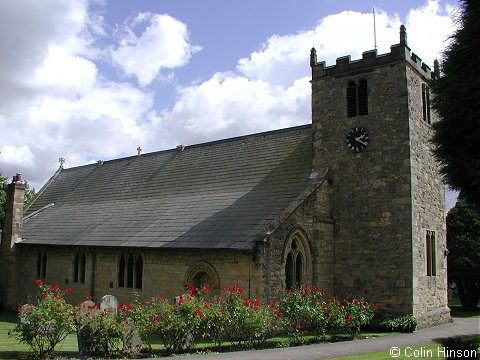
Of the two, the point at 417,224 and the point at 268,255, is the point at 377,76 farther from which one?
the point at 268,255

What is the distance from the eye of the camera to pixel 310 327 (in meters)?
18.5

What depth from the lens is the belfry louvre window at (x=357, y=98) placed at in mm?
23812

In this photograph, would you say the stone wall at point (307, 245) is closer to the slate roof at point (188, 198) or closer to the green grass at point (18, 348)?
the slate roof at point (188, 198)

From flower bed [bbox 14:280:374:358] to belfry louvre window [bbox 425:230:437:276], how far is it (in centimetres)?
685

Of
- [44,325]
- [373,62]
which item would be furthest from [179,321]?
[373,62]

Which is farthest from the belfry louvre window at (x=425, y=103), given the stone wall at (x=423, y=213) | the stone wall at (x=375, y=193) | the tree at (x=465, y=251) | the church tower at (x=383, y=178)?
the tree at (x=465, y=251)

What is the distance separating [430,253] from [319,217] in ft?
20.0

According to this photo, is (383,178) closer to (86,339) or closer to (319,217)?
(319,217)

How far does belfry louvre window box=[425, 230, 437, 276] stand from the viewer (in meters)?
23.8

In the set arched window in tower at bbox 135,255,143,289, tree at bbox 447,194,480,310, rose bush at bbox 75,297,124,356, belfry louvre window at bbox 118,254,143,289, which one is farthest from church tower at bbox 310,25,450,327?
rose bush at bbox 75,297,124,356

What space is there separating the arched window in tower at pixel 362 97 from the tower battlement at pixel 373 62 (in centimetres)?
63

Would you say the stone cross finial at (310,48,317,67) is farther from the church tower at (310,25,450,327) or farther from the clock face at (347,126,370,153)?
the clock face at (347,126,370,153)

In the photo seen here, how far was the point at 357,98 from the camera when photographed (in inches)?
945

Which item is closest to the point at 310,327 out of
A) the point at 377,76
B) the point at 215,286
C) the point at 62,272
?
the point at 215,286
